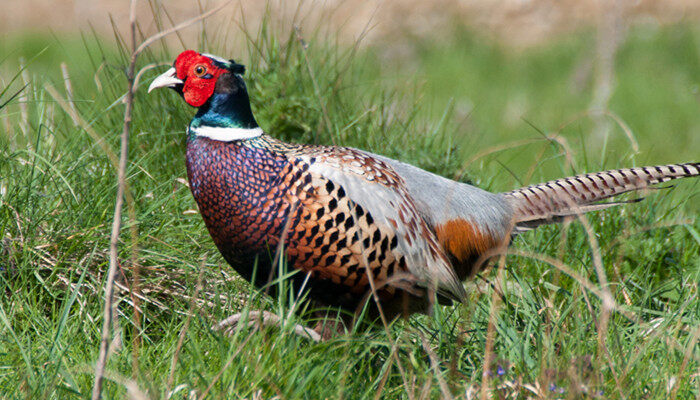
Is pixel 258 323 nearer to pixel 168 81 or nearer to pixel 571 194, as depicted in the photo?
pixel 168 81

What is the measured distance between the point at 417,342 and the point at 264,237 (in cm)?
66

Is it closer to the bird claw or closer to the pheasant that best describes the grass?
the bird claw

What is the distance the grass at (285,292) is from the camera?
93.4 inches

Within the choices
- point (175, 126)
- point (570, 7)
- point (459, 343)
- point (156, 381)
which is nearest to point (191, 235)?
point (175, 126)

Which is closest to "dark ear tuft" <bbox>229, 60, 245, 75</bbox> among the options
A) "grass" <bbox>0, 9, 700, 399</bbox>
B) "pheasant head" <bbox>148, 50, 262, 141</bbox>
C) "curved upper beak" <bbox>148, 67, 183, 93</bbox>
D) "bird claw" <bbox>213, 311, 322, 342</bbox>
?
"pheasant head" <bbox>148, 50, 262, 141</bbox>

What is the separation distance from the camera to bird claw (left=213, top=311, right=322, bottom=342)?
2.49 m

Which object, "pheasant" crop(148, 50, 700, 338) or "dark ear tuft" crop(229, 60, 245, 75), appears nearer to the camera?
"pheasant" crop(148, 50, 700, 338)

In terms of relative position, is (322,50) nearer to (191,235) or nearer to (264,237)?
(191,235)

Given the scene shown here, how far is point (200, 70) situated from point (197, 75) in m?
0.02

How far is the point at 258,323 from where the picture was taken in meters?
2.47

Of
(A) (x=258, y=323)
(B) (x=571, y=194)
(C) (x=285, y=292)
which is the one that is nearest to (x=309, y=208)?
(C) (x=285, y=292)

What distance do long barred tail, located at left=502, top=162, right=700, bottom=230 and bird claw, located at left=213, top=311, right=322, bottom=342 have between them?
1226 millimetres

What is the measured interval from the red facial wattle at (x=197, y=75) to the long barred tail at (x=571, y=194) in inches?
54.3

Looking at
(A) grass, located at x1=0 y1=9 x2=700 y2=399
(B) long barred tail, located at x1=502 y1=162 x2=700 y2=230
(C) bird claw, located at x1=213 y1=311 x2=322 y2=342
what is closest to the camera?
(A) grass, located at x1=0 y1=9 x2=700 y2=399
